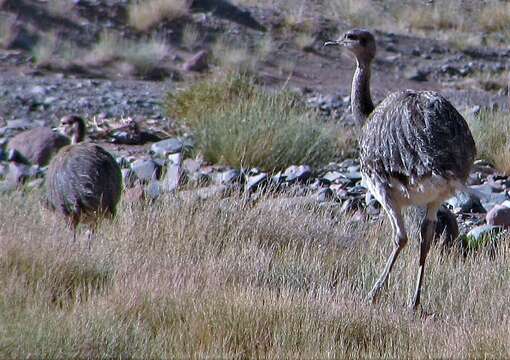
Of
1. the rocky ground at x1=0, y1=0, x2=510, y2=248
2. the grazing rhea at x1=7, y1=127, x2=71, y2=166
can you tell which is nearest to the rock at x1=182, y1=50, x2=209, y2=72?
the rocky ground at x1=0, y1=0, x2=510, y2=248

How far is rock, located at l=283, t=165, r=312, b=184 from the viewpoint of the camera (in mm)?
12477

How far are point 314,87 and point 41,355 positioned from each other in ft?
49.9

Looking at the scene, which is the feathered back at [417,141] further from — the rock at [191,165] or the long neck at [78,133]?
the rock at [191,165]

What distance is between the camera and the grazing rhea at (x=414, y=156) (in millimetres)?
7547

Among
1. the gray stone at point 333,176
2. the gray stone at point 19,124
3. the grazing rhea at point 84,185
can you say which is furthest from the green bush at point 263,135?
the grazing rhea at point 84,185

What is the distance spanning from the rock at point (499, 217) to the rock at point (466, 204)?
717mm

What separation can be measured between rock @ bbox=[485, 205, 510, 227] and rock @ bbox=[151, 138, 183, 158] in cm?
432

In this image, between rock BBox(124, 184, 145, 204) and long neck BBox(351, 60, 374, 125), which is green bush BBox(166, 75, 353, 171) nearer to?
rock BBox(124, 184, 145, 204)

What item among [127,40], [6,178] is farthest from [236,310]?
[127,40]

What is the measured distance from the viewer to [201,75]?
1964 centimetres

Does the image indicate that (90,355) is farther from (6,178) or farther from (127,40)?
(127,40)

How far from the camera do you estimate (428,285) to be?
826cm

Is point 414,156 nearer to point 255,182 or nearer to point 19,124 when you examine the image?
point 255,182

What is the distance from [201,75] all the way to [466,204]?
29.6ft
